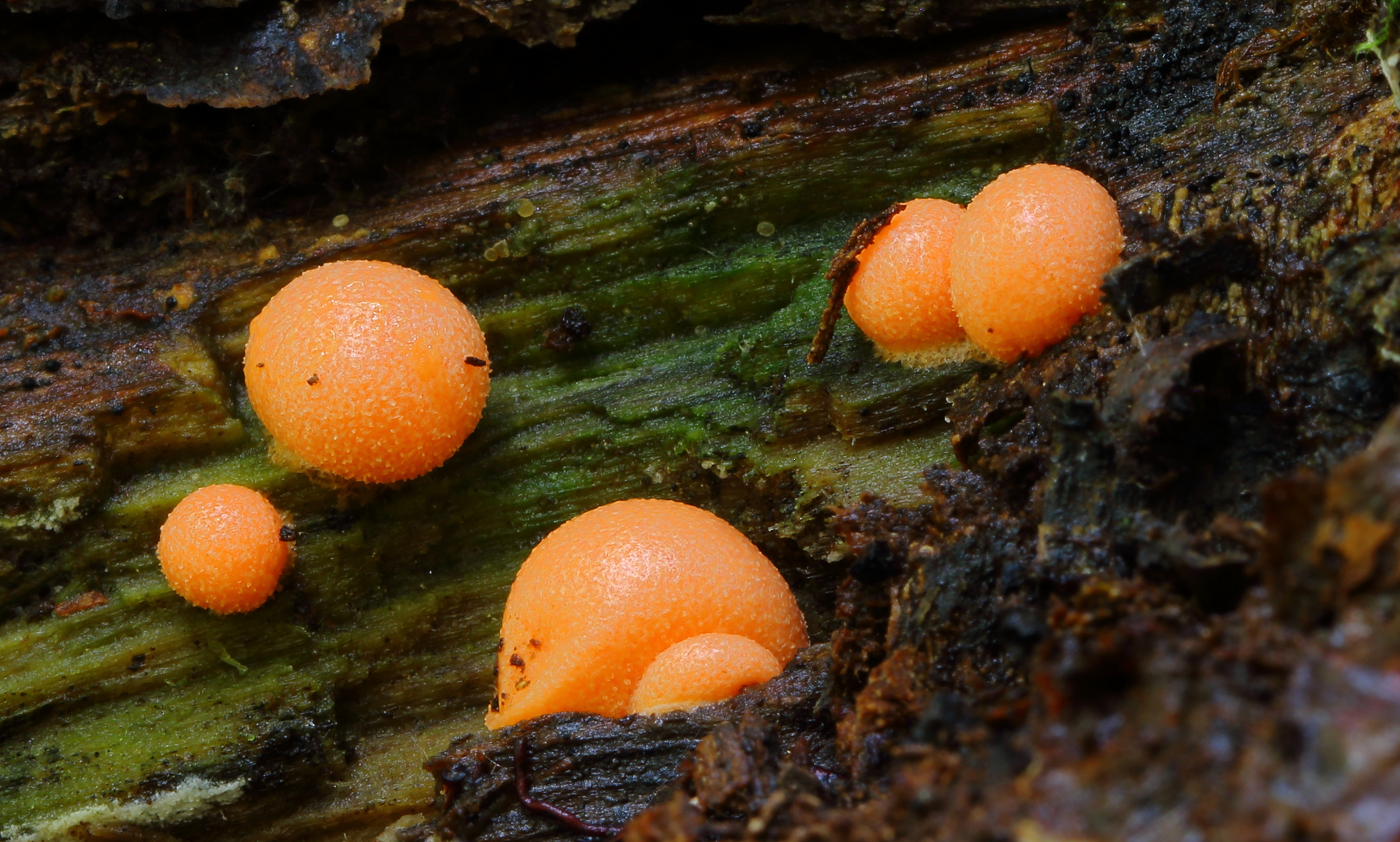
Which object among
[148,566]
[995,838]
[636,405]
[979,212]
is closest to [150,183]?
[148,566]

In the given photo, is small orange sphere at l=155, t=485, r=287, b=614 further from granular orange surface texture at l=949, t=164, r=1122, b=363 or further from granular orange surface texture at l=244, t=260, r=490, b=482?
granular orange surface texture at l=949, t=164, r=1122, b=363

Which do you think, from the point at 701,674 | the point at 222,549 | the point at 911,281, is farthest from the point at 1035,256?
the point at 222,549

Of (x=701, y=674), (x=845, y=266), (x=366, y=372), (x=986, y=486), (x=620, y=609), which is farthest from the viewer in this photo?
(x=845, y=266)

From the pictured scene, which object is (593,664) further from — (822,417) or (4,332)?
(4,332)

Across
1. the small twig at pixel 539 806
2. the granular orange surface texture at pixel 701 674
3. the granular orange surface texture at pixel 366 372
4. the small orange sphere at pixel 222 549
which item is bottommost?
the small twig at pixel 539 806

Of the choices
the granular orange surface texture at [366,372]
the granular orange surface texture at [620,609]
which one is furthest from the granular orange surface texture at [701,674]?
the granular orange surface texture at [366,372]

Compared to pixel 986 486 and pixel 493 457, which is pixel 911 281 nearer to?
pixel 986 486

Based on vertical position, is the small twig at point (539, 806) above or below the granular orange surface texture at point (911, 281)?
below

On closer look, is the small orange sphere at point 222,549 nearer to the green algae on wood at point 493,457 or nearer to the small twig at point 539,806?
the green algae on wood at point 493,457
